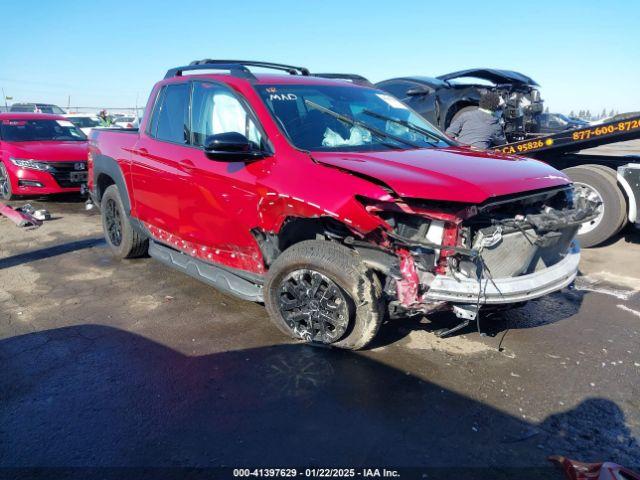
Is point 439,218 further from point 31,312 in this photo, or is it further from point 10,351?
point 31,312

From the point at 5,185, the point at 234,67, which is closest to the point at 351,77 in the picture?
the point at 234,67

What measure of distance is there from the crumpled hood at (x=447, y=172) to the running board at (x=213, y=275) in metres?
1.23

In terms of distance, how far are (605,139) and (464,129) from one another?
5.74ft

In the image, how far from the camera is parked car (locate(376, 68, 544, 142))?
7676mm

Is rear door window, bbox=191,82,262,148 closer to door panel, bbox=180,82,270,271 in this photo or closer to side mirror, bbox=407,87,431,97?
door panel, bbox=180,82,270,271

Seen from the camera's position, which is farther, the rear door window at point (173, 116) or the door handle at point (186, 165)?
the rear door window at point (173, 116)

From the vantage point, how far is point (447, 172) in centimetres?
308

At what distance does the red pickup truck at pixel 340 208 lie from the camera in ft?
9.68

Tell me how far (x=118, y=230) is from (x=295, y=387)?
372 centimetres

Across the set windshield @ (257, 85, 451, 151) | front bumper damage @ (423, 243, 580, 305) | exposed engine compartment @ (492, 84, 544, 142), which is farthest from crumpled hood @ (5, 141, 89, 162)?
front bumper damage @ (423, 243, 580, 305)

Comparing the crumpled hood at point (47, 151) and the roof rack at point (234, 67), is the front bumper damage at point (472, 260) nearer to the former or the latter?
the roof rack at point (234, 67)

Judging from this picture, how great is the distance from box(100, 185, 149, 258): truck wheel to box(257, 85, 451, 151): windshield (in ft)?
8.37

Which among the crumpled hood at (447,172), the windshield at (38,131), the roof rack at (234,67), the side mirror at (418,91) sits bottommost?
the windshield at (38,131)

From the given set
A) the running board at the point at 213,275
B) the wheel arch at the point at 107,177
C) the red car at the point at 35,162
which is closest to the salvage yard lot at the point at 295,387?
the running board at the point at 213,275
